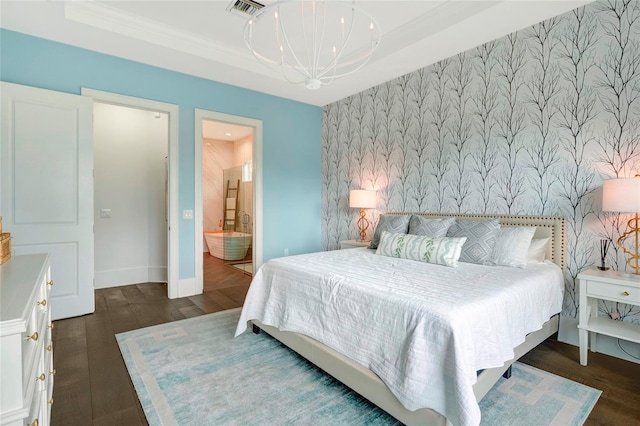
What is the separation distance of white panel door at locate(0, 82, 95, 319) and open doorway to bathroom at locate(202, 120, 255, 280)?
218 centimetres

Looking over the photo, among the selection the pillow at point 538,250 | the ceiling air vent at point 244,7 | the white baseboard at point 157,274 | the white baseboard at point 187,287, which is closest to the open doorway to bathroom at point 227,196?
the white baseboard at point 157,274

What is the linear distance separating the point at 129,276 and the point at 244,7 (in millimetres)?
3771

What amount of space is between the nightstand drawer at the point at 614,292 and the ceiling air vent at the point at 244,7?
343cm

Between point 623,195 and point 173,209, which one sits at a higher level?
point 623,195

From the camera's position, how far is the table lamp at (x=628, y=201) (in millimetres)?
2140

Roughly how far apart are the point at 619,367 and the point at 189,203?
4.31m

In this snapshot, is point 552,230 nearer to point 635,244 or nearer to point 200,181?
point 635,244

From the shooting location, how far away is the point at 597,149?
2590 mm

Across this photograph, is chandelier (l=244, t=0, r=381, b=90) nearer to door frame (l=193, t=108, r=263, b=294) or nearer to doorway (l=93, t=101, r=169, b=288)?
door frame (l=193, t=108, r=263, b=294)

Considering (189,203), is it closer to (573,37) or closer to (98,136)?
(98,136)

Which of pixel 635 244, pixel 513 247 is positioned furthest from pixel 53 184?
pixel 635 244

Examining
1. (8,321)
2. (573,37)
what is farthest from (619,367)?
(8,321)

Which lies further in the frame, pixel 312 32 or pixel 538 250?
pixel 312 32

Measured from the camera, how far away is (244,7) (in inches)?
112
